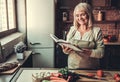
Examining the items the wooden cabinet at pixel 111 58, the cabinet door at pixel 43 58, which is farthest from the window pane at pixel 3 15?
the wooden cabinet at pixel 111 58

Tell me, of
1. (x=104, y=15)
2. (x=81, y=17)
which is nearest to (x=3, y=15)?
(x=81, y=17)

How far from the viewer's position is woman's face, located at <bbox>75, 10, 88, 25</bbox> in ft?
8.42

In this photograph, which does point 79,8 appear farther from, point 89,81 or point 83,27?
point 89,81

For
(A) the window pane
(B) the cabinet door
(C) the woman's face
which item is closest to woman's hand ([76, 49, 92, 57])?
(C) the woman's face

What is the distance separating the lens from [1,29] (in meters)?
3.96

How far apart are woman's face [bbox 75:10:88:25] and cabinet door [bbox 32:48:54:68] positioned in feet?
7.32

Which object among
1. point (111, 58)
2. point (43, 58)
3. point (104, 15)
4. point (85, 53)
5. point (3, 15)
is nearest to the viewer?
point (85, 53)

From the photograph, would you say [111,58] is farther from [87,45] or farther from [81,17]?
[81,17]

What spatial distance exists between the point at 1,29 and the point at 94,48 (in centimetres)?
205

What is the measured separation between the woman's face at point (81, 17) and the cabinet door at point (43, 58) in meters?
2.23

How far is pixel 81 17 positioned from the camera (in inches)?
102

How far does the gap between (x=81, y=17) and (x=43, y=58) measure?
7.85ft

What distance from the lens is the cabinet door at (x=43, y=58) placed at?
4.73m

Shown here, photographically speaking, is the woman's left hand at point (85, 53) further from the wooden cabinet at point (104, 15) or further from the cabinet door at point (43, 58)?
the wooden cabinet at point (104, 15)
